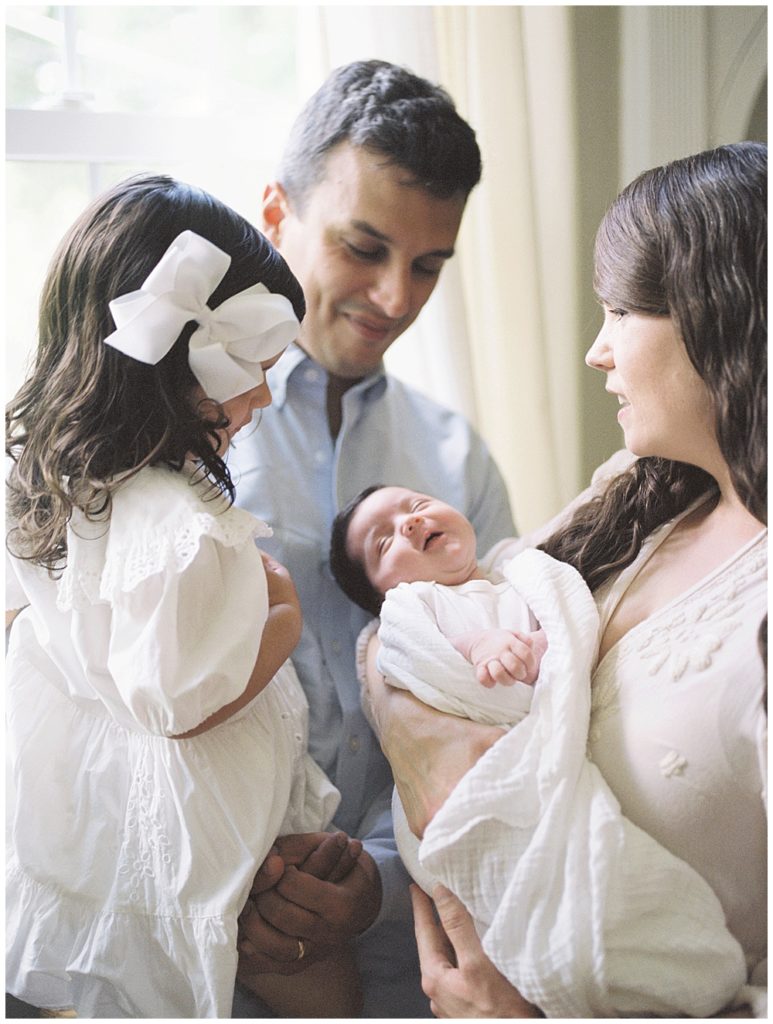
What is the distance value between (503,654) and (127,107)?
1.35 m

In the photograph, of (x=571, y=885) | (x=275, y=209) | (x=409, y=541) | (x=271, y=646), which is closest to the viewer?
(x=571, y=885)

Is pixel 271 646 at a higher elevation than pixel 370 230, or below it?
below

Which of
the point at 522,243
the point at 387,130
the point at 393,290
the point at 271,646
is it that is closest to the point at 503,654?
the point at 271,646

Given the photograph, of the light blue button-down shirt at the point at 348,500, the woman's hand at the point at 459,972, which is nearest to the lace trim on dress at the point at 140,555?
the light blue button-down shirt at the point at 348,500

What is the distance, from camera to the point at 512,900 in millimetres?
948

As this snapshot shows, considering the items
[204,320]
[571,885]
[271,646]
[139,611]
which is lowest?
[571,885]

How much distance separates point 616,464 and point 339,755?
0.56m

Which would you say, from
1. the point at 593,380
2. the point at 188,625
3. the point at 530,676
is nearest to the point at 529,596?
the point at 530,676

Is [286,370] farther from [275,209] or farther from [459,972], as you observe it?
[459,972]

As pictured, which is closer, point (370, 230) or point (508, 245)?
point (370, 230)

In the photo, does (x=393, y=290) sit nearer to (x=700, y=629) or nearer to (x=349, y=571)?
(x=349, y=571)

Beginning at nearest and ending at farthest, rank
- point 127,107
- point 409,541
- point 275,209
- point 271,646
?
point 271,646 → point 409,541 → point 275,209 → point 127,107

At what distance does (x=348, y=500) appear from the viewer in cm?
158

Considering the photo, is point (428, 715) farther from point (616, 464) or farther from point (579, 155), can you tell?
point (579, 155)
